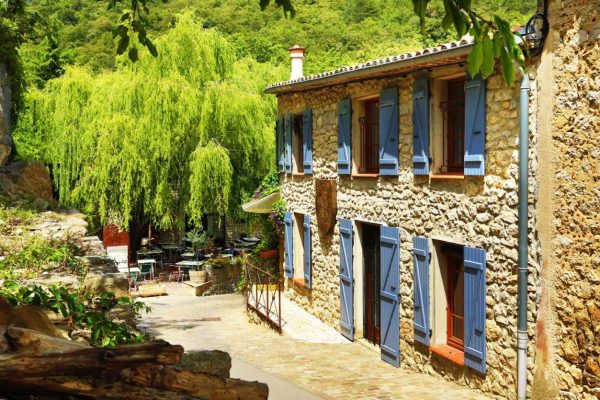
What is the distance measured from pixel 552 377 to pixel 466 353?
146 centimetres

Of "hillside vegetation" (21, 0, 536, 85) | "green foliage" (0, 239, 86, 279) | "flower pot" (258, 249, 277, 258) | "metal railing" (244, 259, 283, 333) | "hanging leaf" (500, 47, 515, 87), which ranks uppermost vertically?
"hillside vegetation" (21, 0, 536, 85)

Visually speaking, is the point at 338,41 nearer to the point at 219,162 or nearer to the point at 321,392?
the point at 219,162

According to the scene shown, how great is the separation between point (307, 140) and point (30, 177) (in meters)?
5.77

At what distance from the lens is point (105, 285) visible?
6301 mm

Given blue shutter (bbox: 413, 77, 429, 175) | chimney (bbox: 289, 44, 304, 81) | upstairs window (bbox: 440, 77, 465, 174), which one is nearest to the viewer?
upstairs window (bbox: 440, 77, 465, 174)

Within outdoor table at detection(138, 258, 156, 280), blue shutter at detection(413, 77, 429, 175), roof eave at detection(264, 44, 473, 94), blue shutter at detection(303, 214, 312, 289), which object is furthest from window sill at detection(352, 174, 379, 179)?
outdoor table at detection(138, 258, 156, 280)

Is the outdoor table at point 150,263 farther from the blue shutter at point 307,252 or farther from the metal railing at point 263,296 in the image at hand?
the blue shutter at point 307,252

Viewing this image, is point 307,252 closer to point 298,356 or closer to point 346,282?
point 346,282

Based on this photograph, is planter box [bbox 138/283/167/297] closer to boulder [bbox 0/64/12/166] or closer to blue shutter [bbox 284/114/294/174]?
blue shutter [bbox 284/114/294/174]

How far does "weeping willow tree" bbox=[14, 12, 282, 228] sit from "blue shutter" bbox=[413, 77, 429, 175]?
9693mm

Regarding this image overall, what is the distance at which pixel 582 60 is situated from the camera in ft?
25.3

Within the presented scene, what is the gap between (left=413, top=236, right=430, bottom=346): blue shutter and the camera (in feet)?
33.9

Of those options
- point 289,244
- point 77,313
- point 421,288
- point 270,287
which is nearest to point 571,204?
point 421,288

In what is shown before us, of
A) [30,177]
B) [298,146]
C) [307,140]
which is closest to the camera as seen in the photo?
[307,140]
